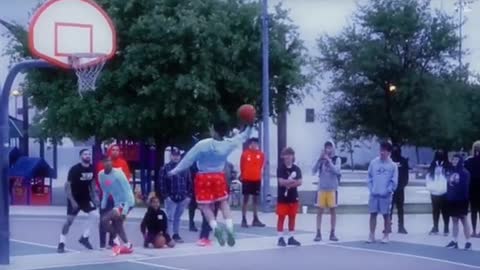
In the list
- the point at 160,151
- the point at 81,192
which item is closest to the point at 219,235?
the point at 81,192

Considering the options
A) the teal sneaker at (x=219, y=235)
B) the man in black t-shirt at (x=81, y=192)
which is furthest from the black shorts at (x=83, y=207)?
the teal sneaker at (x=219, y=235)

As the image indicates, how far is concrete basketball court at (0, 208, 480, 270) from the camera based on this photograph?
52.2 ft

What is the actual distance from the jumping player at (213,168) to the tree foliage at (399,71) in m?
24.1

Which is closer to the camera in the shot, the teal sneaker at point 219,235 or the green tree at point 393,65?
the teal sneaker at point 219,235

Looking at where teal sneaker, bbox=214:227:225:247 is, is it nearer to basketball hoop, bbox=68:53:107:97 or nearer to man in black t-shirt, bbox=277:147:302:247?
man in black t-shirt, bbox=277:147:302:247

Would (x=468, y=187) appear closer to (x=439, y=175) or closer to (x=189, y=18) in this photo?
(x=439, y=175)

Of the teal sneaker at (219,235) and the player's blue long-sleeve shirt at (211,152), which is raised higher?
the player's blue long-sleeve shirt at (211,152)

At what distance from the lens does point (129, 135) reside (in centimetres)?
2977

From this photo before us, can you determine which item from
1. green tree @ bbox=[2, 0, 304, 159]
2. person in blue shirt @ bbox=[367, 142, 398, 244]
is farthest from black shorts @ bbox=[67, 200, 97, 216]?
green tree @ bbox=[2, 0, 304, 159]

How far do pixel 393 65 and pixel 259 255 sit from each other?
73.8 feet

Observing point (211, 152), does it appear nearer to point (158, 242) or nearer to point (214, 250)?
point (214, 250)

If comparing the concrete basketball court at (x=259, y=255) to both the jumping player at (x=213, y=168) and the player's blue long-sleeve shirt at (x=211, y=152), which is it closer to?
the jumping player at (x=213, y=168)

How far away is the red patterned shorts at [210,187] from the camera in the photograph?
47.5 feet

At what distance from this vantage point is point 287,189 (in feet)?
59.9
